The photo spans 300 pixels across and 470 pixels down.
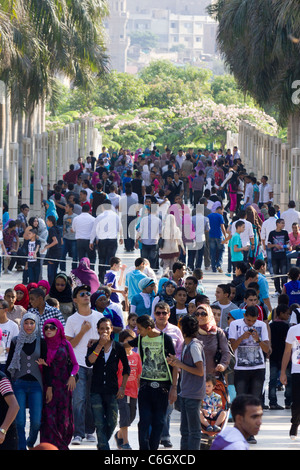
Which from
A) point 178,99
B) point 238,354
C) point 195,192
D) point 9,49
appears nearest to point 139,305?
point 238,354

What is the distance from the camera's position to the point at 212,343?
1054cm

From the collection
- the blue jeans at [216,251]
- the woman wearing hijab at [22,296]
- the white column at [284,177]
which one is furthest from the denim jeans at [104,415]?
the white column at [284,177]

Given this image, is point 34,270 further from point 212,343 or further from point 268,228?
point 212,343

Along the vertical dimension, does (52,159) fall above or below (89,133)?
below

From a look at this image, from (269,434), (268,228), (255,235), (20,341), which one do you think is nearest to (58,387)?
(20,341)

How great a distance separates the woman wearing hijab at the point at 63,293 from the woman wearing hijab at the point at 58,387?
241cm

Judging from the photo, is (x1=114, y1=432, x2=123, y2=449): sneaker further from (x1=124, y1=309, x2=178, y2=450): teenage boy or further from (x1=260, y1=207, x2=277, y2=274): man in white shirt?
(x1=260, y1=207, x2=277, y2=274): man in white shirt

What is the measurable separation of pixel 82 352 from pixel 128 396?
23.8 inches

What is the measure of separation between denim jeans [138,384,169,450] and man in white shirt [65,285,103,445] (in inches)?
35.2

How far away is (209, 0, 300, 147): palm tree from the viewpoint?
28703 millimetres

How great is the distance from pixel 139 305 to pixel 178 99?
6683cm

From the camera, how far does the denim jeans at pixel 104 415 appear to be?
987 cm

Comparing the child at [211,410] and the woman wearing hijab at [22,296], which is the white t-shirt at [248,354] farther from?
the woman wearing hijab at [22,296]
